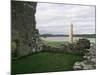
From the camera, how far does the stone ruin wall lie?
90.9 inches

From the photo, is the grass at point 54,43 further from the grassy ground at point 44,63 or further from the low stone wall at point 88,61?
the low stone wall at point 88,61

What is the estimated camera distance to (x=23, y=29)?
2350 mm

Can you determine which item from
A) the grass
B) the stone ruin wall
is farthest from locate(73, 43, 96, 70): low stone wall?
the stone ruin wall

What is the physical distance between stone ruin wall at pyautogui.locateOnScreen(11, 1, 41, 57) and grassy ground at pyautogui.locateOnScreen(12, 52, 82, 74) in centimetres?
11

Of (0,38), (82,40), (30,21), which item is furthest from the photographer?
(82,40)

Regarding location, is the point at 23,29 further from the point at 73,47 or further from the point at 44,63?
the point at 73,47

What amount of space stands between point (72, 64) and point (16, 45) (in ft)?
2.86

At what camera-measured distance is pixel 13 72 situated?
230 cm

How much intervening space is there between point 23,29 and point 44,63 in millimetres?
567

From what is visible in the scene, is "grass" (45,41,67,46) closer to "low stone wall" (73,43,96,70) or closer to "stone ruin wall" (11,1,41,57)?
"stone ruin wall" (11,1,41,57)
